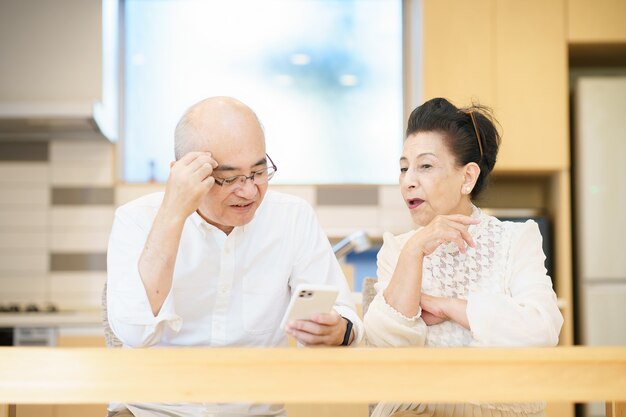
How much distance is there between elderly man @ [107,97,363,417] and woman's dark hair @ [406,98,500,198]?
40 cm

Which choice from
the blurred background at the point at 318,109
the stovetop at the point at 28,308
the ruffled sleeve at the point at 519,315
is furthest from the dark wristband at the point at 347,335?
the stovetop at the point at 28,308

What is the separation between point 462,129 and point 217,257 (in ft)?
2.28

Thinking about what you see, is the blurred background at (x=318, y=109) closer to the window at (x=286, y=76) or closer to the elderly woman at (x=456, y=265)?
the window at (x=286, y=76)

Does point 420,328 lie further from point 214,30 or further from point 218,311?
point 214,30

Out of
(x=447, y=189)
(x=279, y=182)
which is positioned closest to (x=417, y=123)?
(x=447, y=189)

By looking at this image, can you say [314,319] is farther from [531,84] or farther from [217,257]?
[531,84]

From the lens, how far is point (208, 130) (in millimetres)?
1865

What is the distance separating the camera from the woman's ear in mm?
1956

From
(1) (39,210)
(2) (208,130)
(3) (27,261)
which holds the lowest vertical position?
(3) (27,261)

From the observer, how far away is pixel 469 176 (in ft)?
6.44

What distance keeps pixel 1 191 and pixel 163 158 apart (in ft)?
3.16

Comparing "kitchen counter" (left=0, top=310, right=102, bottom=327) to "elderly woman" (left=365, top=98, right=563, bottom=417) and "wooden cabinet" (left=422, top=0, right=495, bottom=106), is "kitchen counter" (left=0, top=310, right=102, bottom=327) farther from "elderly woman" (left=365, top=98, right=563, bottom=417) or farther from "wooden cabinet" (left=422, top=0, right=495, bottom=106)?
"elderly woman" (left=365, top=98, right=563, bottom=417)

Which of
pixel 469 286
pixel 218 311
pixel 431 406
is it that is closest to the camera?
pixel 431 406

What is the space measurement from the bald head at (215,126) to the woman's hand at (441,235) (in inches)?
18.0
